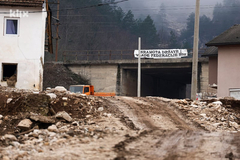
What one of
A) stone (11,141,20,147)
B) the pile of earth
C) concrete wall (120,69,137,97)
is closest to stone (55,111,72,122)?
the pile of earth

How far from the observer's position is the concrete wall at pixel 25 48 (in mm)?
26703

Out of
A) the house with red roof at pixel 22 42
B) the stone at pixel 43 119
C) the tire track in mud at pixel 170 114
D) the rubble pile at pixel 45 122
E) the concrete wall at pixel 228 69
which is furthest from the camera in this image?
the concrete wall at pixel 228 69

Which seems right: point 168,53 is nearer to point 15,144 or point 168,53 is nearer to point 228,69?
point 228,69

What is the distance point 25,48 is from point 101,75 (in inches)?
772

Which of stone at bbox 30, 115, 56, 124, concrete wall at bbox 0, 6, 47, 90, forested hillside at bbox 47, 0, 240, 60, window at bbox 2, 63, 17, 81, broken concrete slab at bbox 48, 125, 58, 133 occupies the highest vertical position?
forested hillside at bbox 47, 0, 240, 60

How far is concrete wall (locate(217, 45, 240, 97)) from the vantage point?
112 feet

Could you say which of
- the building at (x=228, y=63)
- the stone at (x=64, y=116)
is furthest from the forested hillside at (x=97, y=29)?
the stone at (x=64, y=116)

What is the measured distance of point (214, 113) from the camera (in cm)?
1803

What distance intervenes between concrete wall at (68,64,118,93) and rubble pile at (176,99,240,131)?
25.5 m

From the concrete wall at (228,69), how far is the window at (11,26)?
1778 cm

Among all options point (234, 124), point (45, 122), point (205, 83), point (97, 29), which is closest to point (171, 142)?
point (45, 122)

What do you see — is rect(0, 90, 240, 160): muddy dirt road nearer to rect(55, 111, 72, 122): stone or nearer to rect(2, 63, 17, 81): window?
rect(55, 111, 72, 122): stone

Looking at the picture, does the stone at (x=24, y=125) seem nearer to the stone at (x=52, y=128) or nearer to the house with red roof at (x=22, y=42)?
the stone at (x=52, y=128)

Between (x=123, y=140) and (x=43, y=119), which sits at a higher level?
(x=43, y=119)
